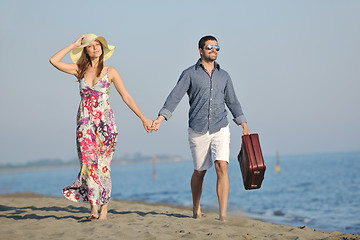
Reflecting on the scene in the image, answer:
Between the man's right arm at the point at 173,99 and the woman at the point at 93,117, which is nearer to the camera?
the woman at the point at 93,117

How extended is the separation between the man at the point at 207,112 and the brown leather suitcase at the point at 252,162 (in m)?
0.24

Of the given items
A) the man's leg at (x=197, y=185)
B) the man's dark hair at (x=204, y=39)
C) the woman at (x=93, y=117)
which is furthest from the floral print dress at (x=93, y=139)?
the man's dark hair at (x=204, y=39)

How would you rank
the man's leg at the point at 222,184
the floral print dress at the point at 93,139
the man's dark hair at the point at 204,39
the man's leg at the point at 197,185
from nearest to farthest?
the floral print dress at the point at 93,139 → the man's leg at the point at 222,184 → the man's dark hair at the point at 204,39 → the man's leg at the point at 197,185

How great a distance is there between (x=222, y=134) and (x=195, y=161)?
515mm

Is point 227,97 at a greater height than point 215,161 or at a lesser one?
greater

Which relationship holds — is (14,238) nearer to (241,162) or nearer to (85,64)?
(85,64)

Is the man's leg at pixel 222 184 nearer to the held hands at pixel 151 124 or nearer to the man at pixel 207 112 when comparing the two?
the man at pixel 207 112

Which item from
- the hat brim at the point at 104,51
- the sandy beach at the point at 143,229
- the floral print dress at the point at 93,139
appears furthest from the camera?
the hat brim at the point at 104,51

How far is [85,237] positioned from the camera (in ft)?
14.8

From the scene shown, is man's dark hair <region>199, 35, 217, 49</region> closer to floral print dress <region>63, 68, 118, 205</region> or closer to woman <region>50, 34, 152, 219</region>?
woman <region>50, 34, 152, 219</region>

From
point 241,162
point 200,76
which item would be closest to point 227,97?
point 200,76

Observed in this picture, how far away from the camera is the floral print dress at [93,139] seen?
18.1 feet

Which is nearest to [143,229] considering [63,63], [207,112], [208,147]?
[208,147]

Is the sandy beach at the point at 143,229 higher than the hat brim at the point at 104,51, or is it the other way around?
the hat brim at the point at 104,51
